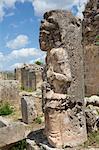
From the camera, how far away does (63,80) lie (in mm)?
5926

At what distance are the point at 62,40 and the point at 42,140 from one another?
6.71ft

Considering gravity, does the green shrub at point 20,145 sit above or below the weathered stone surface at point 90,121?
below

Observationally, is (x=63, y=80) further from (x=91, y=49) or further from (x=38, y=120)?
(x=38, y=120)

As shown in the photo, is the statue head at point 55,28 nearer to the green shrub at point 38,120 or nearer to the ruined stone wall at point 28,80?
the green shrub at point 38,120

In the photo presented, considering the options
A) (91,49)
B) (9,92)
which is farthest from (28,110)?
(9,92)

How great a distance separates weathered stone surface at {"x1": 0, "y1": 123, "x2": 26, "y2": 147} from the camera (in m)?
7.29

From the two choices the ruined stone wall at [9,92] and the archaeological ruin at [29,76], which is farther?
the archaeological ruin at [29,76]

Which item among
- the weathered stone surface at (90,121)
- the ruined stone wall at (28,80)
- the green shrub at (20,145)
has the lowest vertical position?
the green shrub at (20,145)

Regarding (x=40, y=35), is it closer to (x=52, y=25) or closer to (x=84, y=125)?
(x=52, y=25)

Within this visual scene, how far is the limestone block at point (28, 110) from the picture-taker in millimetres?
12195

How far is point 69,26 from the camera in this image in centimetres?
614

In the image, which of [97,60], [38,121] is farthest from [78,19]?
[38,121]

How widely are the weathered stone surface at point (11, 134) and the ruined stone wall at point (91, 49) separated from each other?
15.3ft

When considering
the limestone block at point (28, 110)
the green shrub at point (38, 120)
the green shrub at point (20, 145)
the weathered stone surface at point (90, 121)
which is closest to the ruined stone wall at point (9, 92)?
the limestone block at point (28, 110)
